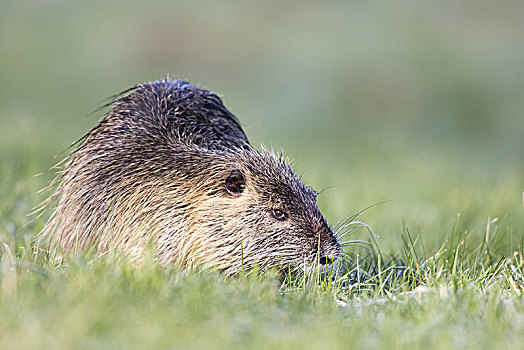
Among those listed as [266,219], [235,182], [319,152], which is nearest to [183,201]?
[235,182]

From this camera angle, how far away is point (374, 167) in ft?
24.8

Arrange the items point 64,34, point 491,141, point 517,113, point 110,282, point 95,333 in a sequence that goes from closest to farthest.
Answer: point 95,333 → point 110,282 → point 491,141 → point 517,113 → point 64,34

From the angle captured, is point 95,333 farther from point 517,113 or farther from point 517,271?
point 517,113

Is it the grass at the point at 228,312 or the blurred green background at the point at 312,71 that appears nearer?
the grass at the point at 228,312

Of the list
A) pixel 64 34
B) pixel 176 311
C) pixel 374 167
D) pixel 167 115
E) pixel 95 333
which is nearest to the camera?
pixel 95 333

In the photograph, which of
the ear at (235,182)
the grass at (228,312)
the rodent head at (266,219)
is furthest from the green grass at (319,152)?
the ear at (235,182)

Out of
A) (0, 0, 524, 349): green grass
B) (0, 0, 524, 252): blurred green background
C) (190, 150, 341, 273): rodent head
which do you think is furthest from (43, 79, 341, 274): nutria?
(0, 0, 524, 252): blurred green background

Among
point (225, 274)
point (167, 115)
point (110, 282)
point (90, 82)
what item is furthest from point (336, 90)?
point (110, 282)

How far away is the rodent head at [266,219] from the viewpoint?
3.12 meters

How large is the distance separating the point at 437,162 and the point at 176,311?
620cm

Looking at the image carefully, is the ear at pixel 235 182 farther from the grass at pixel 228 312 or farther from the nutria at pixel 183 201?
the grass at pixel 228 312

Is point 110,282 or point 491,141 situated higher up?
point 491,141

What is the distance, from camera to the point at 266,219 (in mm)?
3209

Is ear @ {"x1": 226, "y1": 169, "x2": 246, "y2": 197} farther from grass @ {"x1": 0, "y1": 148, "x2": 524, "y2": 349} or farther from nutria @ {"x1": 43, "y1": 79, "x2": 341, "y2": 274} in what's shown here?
grass @ {"x1": 0, "y1": 148, "x2": 524, "y2": 349}
